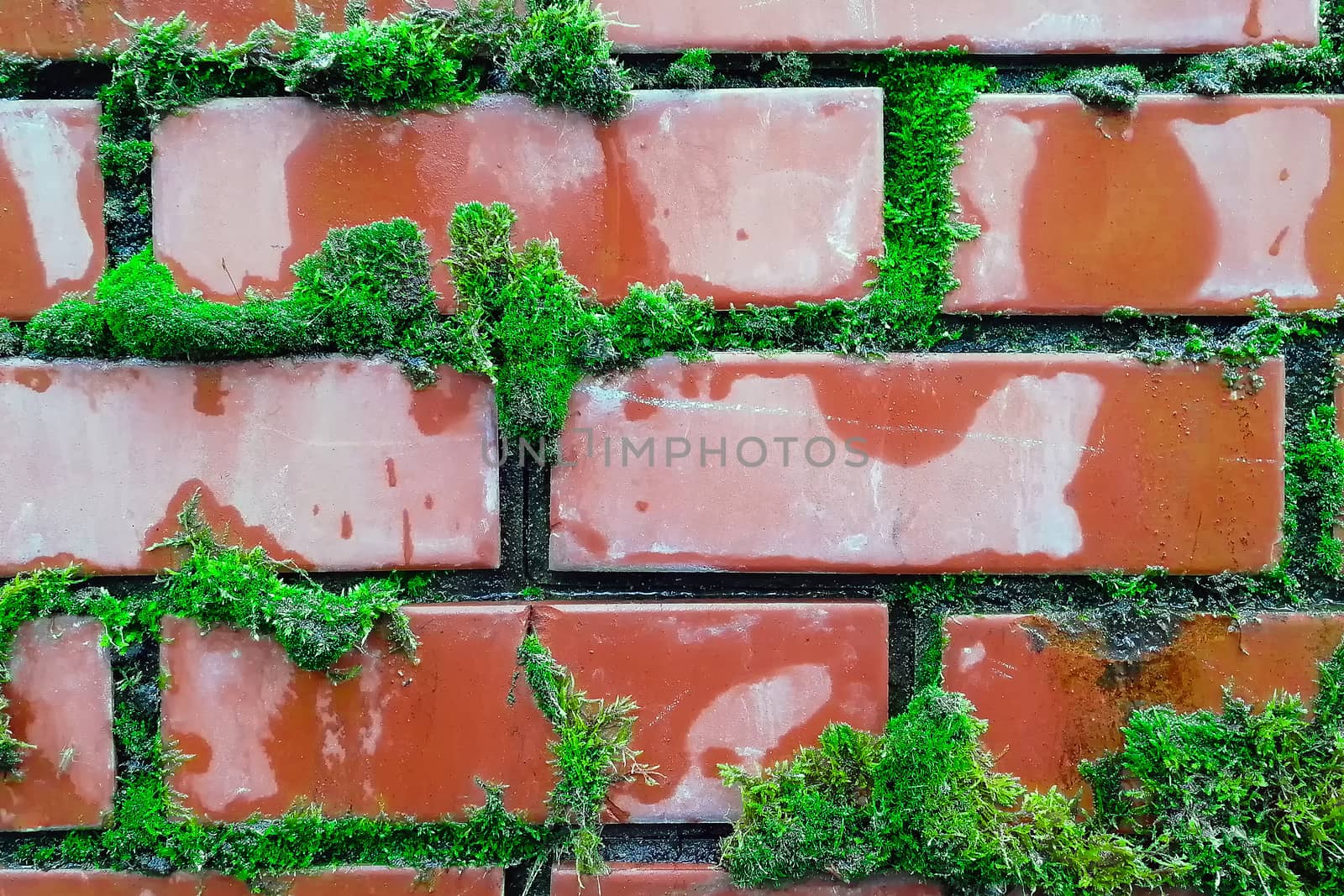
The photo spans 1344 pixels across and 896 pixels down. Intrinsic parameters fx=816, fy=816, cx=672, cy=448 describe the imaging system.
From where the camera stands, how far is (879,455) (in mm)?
1117

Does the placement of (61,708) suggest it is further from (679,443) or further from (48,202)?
(679,443)

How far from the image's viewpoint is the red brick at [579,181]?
1.11 m

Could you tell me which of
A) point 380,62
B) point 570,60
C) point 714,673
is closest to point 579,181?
point 570,60

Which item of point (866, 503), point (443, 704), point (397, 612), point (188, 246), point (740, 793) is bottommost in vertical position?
point (740, 793)

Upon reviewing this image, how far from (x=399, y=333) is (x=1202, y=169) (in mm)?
1131

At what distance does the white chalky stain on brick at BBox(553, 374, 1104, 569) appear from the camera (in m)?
1.11

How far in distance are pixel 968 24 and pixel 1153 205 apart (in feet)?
1.17

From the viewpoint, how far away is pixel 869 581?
115 cm

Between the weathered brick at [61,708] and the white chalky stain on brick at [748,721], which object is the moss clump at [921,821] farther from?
the weathered brick at [61,708]

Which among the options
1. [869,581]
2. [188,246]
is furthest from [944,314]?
Answer: [188,246]

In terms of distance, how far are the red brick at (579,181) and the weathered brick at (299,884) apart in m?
0.81

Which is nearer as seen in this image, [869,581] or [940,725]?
[940,725]

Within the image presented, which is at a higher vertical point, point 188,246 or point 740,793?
point 188,246

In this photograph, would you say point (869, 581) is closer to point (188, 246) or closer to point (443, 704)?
point (443, 704)
